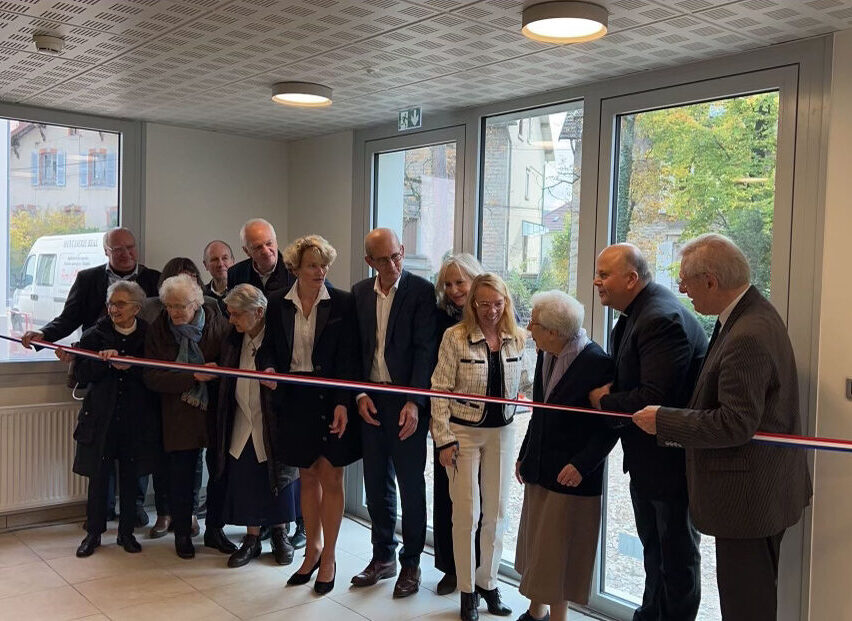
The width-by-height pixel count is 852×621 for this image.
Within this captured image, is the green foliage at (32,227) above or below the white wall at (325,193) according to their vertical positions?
below

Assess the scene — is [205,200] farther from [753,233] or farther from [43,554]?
[753,233]

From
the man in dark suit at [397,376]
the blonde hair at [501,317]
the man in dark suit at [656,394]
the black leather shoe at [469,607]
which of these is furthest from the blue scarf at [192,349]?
the man in dark suit at [656,394]

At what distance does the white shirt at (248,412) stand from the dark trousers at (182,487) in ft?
0.99

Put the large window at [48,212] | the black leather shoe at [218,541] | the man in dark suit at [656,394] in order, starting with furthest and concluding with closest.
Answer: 1. the large window at [48,212]
2. the black leather shoe at [218,541]
3. the man in dark suit at [656,394]

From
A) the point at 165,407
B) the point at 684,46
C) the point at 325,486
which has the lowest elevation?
the point at 325,486

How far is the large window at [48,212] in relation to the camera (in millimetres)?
4953

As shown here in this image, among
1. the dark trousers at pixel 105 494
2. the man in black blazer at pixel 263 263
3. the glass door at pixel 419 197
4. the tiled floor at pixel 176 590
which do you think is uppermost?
the glass door at pixel 419 197

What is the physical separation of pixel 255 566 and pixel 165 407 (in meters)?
0.94

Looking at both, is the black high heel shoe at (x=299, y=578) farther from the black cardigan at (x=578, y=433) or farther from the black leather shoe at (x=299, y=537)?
the black cardigan at (x=578, y=433)

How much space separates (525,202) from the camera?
4.32 m

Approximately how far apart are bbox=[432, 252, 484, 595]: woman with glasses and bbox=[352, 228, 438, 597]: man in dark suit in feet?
0.21

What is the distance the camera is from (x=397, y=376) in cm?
388

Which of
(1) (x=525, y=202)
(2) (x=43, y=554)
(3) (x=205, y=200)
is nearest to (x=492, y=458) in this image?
(1) (x=525, y=202)

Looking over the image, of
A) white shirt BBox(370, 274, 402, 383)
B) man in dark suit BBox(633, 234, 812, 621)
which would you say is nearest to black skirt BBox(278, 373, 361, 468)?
white shirt BBox(370, 274, 402, 383)
